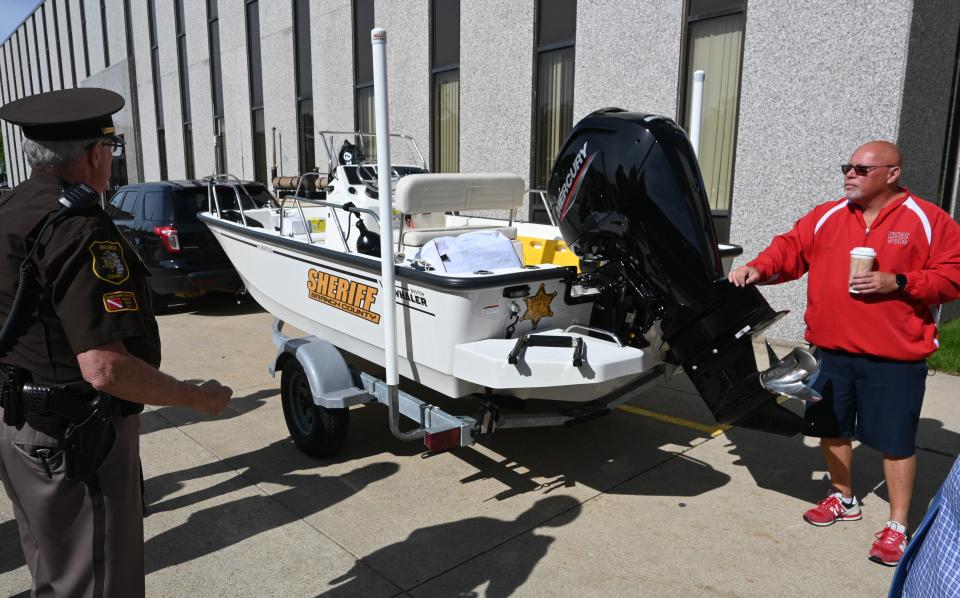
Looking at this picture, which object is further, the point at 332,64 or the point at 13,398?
the point at 332,64

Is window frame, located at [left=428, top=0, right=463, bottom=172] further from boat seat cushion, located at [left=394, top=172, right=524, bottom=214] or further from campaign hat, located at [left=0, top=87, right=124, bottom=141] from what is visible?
campaign hat, located at [left=0, top=87, right=124, bottom=141]

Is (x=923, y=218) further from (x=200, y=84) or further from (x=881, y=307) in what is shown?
(x=200, y=84)

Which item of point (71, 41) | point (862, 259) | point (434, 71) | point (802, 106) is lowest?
point (862, 259)

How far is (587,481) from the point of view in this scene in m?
3.96

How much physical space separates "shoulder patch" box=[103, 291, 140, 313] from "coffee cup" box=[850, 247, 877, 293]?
2864mm

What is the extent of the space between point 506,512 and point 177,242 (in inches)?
241

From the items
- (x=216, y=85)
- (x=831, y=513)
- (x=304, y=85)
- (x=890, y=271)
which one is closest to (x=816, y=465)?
(x=831, y=513)

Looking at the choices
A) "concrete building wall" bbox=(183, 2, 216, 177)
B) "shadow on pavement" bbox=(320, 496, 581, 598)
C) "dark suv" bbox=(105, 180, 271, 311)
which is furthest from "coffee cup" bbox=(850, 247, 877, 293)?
"concrete building wall" bbox=(183, 2, 216, 177)

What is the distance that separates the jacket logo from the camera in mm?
3021

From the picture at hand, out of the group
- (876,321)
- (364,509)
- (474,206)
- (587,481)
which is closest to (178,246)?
(474,206)

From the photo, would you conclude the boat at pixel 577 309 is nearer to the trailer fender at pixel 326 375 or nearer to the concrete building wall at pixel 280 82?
the trailer fender at pixel 326 375

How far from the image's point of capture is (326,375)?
3977 millimetres

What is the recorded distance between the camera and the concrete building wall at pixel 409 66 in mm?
10914

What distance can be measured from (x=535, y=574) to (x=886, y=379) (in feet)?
6.17
